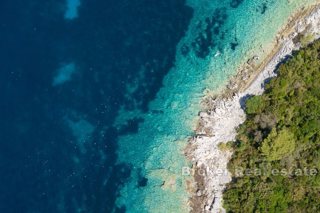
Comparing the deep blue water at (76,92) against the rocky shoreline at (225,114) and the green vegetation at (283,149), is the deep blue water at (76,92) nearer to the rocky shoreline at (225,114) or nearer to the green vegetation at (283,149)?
the rocky shoreline at (225,114)

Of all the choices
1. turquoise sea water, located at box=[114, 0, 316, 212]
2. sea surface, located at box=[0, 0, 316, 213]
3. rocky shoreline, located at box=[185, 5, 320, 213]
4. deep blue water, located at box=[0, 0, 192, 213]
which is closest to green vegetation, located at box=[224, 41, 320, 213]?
rocky shoreline, located at box=[185, 5, 320, 213]

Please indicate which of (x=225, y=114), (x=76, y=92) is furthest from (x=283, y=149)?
(x=76, y=92)

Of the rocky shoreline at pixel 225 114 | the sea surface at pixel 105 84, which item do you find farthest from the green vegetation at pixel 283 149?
the sea surface at pixel 105 84

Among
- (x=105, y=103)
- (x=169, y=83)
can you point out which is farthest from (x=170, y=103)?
(x=105, y=103)

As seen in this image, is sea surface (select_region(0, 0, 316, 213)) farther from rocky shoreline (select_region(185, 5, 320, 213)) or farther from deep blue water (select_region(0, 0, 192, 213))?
rocky shoreline (select_region(185, 5, 320, 213))

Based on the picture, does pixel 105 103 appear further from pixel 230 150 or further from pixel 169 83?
pixel 230 150

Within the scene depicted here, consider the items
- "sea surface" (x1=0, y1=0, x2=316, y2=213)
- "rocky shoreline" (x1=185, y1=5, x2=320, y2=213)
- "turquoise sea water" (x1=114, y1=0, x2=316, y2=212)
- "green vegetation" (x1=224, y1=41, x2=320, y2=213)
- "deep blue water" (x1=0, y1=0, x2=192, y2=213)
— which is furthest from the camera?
"deep blue water" (x1=0, y1=0, x2=192, y2=213)
